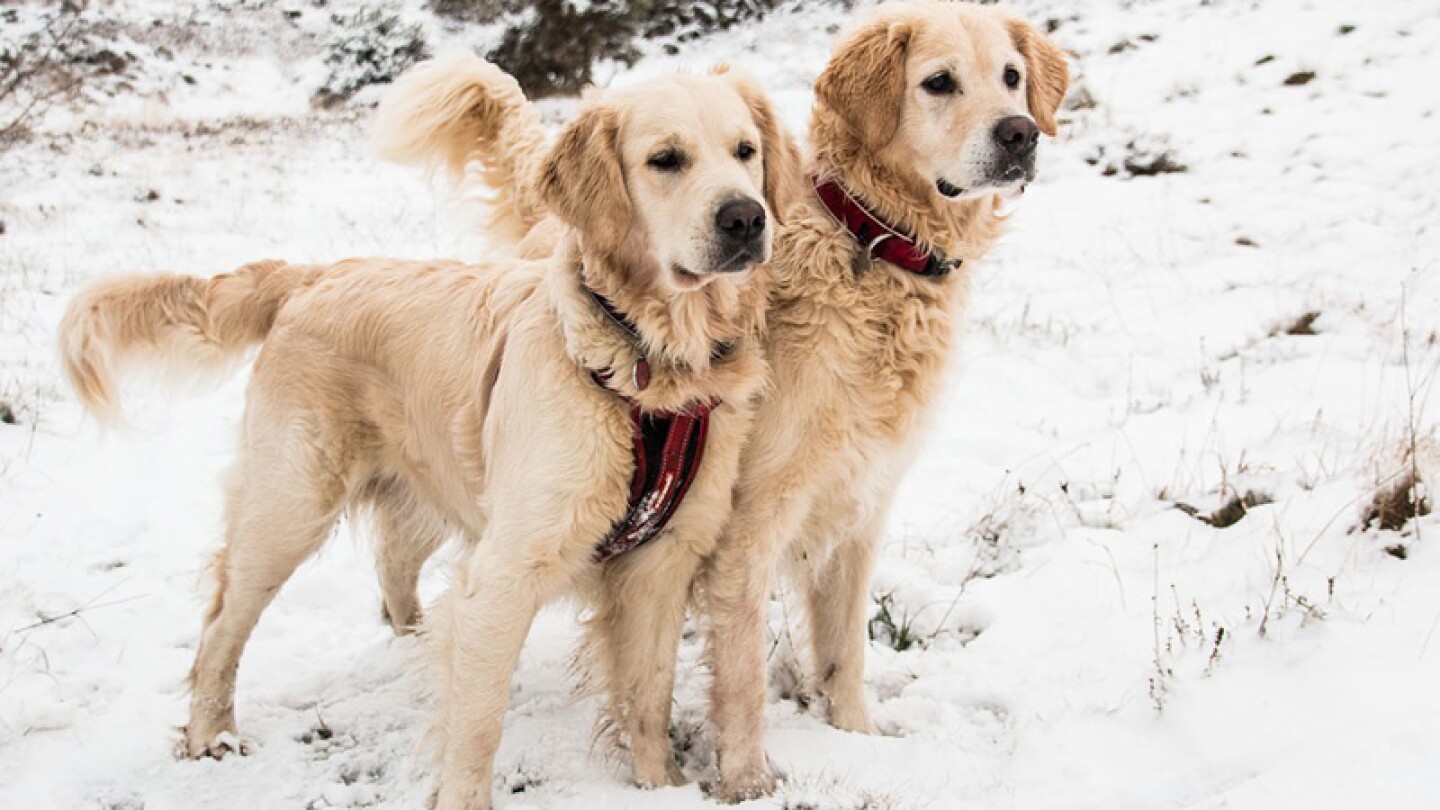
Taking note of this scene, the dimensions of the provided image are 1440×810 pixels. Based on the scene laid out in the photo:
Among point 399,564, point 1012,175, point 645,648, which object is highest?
point 1012,175

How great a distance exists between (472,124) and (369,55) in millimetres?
15332

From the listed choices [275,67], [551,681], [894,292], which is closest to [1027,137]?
[894,292]

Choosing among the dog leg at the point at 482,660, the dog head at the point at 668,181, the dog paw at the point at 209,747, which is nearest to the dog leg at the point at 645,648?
the dog leg at the point at 482,660

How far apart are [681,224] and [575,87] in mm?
13209

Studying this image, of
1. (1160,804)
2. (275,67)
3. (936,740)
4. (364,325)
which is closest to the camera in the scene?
(1160,804)

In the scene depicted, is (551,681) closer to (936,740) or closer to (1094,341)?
(936,740)

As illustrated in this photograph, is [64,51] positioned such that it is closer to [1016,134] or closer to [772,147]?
[772,147]

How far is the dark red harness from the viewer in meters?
2.85

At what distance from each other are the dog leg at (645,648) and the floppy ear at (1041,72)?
5.90 ft

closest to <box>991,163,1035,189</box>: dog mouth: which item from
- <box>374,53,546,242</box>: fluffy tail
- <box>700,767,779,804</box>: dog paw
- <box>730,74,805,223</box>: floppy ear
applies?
<box>730,74,805,223</box>: floppy ear

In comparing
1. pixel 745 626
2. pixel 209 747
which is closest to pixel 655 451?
pixel 745 626

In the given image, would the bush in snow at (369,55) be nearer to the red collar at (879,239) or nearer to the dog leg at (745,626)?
the red collar at (879,239)

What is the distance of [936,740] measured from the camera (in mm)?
3242

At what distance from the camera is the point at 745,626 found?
10.2ft
